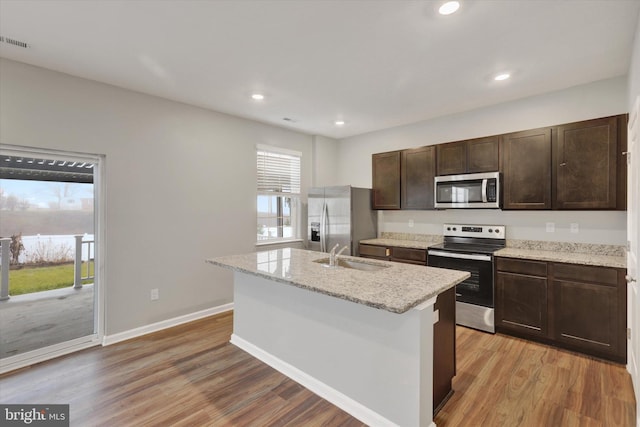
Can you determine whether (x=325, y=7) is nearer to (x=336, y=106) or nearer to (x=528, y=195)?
(x=336, y=106)

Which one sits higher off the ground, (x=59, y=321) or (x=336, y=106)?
(x=336, y=106)

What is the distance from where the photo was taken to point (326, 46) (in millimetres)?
2428

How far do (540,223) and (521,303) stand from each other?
3.35 ft

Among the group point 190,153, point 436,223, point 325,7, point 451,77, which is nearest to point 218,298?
point 190,153

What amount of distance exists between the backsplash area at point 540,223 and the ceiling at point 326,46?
1.40m

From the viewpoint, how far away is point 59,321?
3.30 meters

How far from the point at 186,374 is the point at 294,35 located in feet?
9.54

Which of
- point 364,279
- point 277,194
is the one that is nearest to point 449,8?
point 364,279

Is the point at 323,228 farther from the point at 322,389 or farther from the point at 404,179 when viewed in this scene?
the point at 322,389

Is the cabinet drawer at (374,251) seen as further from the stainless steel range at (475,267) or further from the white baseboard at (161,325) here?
the white baseboard at (161,325)

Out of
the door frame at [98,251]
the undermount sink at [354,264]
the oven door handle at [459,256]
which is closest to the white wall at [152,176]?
the door frame at [98,251]

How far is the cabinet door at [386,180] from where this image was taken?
178 inches

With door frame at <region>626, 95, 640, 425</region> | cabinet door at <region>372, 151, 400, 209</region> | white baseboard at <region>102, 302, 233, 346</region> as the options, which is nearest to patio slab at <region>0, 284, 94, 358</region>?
white baseboard at <region>102, 302, 233, 346</region>

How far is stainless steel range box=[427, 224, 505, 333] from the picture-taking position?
10.8 feet
